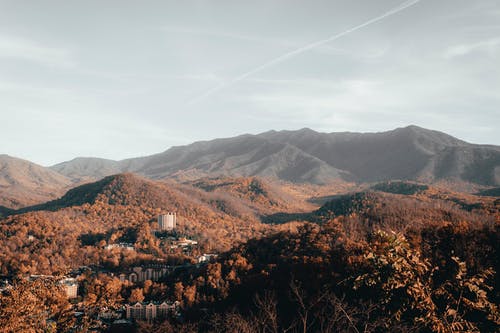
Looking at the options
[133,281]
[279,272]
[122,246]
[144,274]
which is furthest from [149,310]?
[122,246]

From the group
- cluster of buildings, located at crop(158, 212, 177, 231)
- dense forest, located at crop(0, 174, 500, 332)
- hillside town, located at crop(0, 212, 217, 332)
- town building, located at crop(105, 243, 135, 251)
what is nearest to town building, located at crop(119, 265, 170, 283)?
hillside town, located at crop(0, 212, 217, 332)

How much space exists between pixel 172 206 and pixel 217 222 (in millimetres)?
23499

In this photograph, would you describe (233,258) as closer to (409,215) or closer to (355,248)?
(355,248)

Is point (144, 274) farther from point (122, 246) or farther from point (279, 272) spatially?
point (279, 272)

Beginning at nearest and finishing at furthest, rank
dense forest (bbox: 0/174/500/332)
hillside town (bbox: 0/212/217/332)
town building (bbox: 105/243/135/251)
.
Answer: dense forest (bbox: 0/174/500/332)
hillside town (bbox: 0/212/217/332)
town building (bbox: 105/243/135/251)

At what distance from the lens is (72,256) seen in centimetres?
10562

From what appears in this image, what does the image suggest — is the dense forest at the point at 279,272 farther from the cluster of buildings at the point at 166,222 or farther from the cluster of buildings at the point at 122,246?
the cluster of buildings at the point at 166,222

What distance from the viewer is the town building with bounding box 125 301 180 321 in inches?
2232

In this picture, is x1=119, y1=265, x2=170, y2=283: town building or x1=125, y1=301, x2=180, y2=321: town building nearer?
x1=125, y1=301, x2=180, y2=321: town building

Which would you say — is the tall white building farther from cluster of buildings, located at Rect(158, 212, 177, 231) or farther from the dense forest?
the dense forest

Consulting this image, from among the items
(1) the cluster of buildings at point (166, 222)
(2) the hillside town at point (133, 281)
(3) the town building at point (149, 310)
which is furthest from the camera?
(1) the cluster of buildings at point (166, 222)

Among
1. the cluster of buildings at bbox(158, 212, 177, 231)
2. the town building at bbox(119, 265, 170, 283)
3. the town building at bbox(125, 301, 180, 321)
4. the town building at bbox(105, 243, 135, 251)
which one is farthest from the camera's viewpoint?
the cluster of buildings at bbox(158, 212, 177, 231)

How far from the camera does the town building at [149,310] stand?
5669 cm

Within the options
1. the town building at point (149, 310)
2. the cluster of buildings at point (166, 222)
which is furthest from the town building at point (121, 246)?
the town building at point (149, 310)
